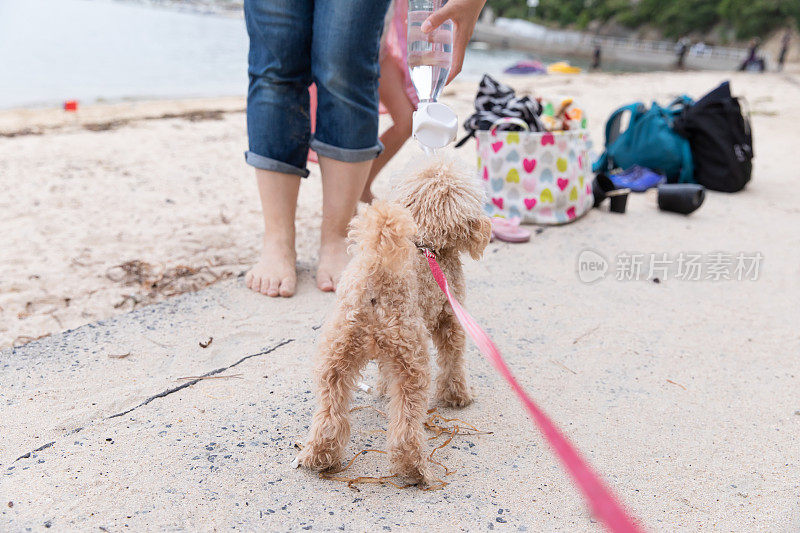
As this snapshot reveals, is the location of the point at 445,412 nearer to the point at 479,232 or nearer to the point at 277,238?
the point at 479,232

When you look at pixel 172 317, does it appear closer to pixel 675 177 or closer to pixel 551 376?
pixel 551 376

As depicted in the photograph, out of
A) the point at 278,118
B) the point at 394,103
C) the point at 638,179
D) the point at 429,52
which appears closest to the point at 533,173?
the point at 394,103

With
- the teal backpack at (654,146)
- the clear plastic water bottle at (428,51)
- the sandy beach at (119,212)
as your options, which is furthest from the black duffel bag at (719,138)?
the clear plastic water bottle at (428,51)

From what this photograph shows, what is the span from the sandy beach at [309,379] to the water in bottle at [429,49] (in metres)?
1.07

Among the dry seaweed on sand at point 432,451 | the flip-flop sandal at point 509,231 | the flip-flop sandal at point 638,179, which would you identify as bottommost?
the dry seaweed on sand at point 432,451

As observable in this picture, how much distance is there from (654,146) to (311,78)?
138 inches

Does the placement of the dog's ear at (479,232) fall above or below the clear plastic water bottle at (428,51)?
below

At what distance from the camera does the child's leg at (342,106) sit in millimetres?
2529

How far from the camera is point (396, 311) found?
164 cm

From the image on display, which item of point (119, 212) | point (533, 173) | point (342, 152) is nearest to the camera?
point (342, 152)

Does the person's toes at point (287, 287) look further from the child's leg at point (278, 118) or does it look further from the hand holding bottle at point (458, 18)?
the hand holding bottle at point (458, 18)

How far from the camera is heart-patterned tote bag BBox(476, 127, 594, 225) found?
13.5ft

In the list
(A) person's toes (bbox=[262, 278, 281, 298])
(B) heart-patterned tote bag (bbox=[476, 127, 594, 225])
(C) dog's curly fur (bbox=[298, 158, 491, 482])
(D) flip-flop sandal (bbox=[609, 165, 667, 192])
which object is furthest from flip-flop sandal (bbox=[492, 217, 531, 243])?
(C) dog's curly fur (bbox=[298, 158, 491, 482])

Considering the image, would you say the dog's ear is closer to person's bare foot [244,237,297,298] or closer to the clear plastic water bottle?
the clear plastic water bottle
